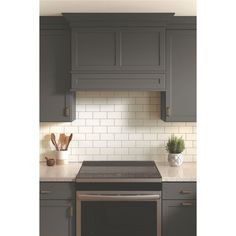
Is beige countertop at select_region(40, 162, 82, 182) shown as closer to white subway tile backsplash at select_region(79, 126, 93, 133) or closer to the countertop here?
the countertop

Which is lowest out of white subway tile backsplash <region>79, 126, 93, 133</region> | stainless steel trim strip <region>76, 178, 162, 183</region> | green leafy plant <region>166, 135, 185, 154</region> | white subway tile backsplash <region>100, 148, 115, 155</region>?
stainless steel trim strip <region>76, 178, 162, 183</region>

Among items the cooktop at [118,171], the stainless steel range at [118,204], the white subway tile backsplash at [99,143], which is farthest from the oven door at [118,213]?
the white subway tile backsplash at [99,143]

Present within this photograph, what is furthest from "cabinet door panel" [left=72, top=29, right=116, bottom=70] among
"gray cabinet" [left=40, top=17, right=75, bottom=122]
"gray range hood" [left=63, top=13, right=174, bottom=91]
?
"gray cabinet" [left=40, top=17, right=75, bottom=122]

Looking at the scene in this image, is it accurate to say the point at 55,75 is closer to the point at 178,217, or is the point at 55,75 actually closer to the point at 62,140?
the point at 62,140

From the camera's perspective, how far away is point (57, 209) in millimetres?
3217

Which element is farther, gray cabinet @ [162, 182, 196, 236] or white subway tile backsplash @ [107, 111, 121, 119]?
white subway tile backsplash @ [107, 111, 121, 119]

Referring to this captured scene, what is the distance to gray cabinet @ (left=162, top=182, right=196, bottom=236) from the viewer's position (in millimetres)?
3156

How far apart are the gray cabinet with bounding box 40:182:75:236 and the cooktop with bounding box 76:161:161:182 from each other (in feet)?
0.59

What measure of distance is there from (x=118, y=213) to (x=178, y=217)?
1.61ft
